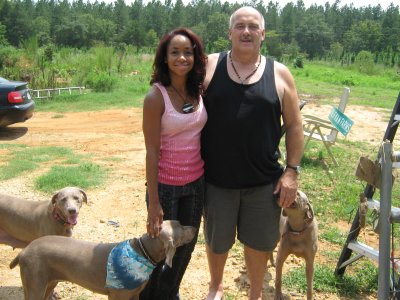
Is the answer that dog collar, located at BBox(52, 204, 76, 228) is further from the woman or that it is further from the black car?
the black car

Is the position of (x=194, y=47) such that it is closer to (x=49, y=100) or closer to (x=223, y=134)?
(x=223, y=134)

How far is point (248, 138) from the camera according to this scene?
8.84 feet

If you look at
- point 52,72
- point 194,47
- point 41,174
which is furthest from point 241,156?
point 52,72

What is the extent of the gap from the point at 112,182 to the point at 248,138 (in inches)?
153

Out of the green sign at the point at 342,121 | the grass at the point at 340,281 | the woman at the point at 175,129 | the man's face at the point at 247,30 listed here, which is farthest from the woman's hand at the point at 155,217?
the green sign at the point at 342,121

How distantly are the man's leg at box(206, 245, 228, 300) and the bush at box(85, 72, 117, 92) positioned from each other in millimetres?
13010

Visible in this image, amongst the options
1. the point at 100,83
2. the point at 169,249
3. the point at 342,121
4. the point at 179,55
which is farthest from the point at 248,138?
the point at 100,83

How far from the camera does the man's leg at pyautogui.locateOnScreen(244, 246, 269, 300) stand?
309 cm

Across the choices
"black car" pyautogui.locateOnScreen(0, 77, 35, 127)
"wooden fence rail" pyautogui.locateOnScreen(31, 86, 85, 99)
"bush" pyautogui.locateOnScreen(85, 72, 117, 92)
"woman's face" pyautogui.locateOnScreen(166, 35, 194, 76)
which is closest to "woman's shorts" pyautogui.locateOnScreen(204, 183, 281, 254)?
"woman's face" pyautogui.locateOnScreen(166, 35, 194, 76)

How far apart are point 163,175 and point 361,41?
65.3m

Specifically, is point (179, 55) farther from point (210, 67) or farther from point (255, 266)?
point (255, 266)

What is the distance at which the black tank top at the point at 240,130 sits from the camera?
2652 millimetres

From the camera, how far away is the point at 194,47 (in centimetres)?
266

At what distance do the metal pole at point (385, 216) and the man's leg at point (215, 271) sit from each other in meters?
1.35
